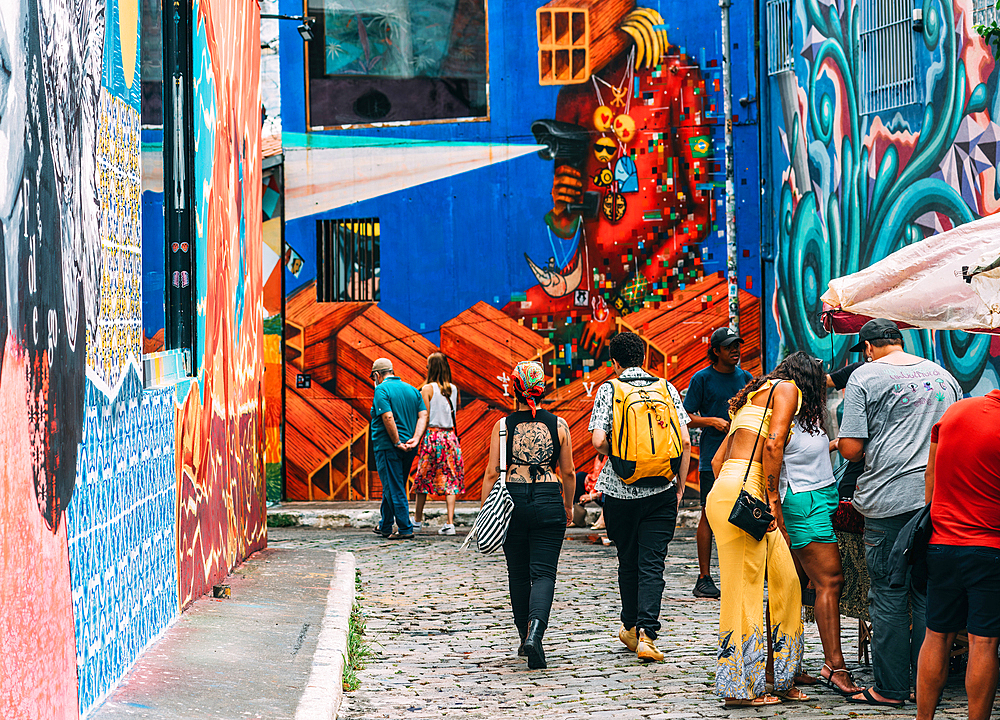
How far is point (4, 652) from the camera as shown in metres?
3.78

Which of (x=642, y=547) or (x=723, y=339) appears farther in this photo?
(x=723, y=339)

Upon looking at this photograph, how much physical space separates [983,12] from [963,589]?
6925 mm

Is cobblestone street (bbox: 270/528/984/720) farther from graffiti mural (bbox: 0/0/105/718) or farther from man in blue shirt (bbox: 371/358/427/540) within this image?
graffiti mural (bbox: 0/0/105/718)

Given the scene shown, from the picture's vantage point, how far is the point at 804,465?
20.9ft

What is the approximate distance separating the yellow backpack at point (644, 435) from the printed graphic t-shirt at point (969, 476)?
217cm

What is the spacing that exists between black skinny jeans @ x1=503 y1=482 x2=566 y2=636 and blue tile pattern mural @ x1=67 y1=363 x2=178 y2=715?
214 cm

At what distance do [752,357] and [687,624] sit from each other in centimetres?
812

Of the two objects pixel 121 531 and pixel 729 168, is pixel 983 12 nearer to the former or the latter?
pixel 729 168

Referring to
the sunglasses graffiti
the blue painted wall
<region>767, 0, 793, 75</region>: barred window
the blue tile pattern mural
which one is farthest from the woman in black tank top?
<region>767, 0, 793, 75</region>: barred window

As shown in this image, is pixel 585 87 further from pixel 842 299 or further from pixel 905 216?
pixel 842 299

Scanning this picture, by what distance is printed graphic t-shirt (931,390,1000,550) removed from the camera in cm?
505

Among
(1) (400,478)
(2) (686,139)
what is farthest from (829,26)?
(1) (400,478)

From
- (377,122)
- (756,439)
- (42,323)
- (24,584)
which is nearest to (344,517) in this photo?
(377,122)

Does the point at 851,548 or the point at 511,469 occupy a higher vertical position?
the point at 511,469
